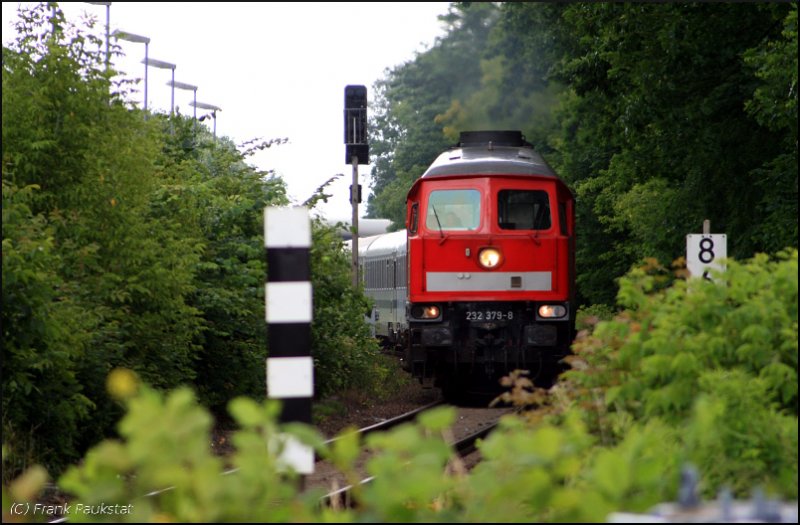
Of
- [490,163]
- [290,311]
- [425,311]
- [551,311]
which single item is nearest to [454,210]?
[490,163]

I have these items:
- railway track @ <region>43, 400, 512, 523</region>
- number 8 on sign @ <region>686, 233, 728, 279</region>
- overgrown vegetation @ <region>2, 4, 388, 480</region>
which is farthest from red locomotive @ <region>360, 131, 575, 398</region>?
number 8 on sign @ <region>686, 233, 728, 279</region>

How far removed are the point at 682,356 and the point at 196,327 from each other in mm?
9126

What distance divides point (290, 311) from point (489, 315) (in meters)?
12.2

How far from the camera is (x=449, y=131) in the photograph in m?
18.0

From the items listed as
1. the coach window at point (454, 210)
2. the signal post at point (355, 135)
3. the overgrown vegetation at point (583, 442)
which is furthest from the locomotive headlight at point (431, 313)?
the overgrown vegetation at point (583, 442)

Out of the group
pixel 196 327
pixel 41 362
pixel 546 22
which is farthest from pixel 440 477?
pixel 546 22

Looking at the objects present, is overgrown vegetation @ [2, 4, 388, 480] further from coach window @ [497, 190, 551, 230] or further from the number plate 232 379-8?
coach window @ [497, 190, 551, 230]

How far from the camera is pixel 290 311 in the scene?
5535 mm

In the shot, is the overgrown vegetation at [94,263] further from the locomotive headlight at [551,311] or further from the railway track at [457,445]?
the locomotive headlight at [551,311]

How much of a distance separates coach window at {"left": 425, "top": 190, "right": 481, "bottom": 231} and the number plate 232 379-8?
46.6 inches

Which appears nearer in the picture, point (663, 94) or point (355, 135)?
point (663, 94)

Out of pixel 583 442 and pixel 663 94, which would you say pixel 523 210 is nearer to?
pixel 663 94

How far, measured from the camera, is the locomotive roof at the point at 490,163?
18031 millimetres

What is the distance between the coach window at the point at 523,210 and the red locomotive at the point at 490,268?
0.05ft
